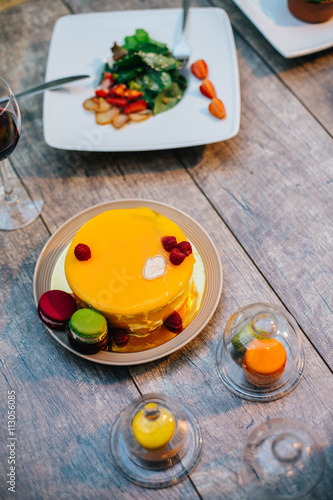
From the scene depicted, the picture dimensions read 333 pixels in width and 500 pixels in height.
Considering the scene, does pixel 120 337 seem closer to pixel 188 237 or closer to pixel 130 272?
pixel 130 272

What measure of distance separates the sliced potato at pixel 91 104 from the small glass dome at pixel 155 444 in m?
0.77

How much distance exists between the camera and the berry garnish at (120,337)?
1079mm

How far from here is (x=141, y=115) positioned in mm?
1404

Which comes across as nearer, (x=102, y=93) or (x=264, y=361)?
(x=264, y=361)

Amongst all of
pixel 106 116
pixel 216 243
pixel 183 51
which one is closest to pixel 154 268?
pixel 216 243

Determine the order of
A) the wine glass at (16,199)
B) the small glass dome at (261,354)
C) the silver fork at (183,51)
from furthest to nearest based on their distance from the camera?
the silver fork at (183,51) < the wine glass at (16,199) < the small glass dome at (261,354)

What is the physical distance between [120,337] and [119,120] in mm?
592

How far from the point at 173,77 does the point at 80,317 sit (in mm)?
735

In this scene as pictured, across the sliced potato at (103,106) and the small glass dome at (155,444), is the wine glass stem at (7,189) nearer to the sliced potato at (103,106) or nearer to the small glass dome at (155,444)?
the sliced potato at (103,106)

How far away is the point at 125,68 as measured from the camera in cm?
147

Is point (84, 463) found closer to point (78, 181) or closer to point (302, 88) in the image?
point (78, 181)

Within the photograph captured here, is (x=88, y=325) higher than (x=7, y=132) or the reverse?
the reverse

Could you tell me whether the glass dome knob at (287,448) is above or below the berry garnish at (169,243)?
below

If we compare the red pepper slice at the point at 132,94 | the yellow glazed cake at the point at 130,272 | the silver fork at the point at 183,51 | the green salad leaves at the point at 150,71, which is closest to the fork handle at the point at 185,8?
the silver fork at the point at 183,51
